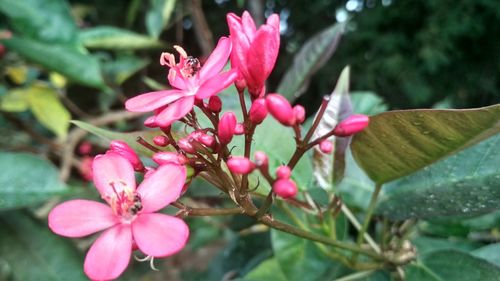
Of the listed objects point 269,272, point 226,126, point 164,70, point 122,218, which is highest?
point 226,126

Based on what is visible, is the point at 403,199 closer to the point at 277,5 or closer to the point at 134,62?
the point at 134,62

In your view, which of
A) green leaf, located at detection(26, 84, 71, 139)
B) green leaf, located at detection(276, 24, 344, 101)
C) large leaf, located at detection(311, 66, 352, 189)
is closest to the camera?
large leaf, located at detection(311, 66, 352, 189)

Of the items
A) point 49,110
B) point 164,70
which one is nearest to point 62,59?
point 49,110

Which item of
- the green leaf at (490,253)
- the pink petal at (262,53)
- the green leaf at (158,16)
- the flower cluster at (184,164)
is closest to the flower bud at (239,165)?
the flower cluster at (184,164)

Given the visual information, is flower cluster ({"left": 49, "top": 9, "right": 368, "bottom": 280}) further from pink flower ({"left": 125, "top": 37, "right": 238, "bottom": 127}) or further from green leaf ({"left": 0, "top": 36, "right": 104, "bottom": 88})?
green leaf ({"left": 0, "top": 36, "right": 104, "bottom": 88})

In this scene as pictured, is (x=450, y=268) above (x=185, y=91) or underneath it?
underneath

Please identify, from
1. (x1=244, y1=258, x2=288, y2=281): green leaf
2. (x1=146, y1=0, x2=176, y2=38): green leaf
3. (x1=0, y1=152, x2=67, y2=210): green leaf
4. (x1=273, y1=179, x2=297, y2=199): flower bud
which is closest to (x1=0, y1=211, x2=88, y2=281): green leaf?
(x1=0, y1=152, x2=67, y2=210): green leaf

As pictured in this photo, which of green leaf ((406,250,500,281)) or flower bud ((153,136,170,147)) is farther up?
flower bud ((153,136,170,147))

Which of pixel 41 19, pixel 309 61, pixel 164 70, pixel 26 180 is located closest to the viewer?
pixel 26 180

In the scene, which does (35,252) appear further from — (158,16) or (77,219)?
(158,16)
